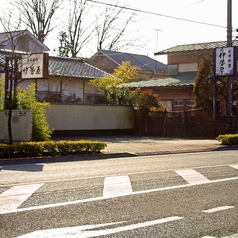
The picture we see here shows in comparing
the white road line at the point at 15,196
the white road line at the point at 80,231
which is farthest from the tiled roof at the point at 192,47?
the white road line at the point at 80,231

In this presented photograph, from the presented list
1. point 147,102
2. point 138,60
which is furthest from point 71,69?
point 138,60

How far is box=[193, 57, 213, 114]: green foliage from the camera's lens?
1268 inches

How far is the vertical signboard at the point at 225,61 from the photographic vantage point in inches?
1147

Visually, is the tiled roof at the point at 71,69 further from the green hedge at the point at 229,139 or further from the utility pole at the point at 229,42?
the green hedge at the point at 229,139

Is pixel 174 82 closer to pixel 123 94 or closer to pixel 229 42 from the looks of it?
pixel 123 94

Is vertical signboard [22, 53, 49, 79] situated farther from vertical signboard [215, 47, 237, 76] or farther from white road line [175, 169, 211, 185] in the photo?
white road line [175, 169, 211, 185]

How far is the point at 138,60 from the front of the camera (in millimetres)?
63688

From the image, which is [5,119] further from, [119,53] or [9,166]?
[119,53]

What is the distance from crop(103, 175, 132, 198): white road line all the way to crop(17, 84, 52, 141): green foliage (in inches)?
381

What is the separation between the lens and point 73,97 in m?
35.7

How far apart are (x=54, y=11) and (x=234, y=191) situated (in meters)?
43.6

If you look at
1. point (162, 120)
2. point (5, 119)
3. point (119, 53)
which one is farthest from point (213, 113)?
point (119, 53)

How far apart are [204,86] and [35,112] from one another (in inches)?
521

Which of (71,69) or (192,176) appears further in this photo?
(71,69)
